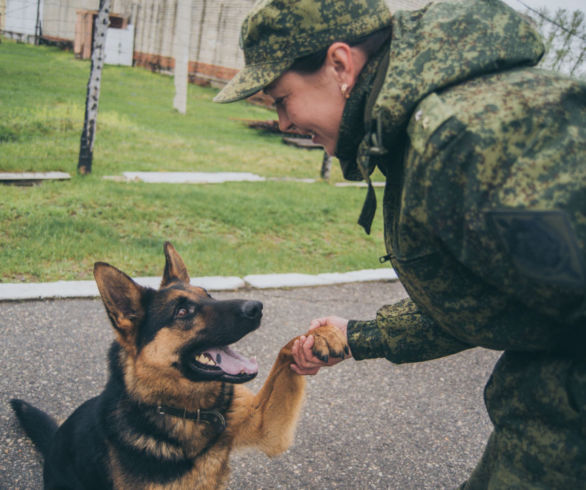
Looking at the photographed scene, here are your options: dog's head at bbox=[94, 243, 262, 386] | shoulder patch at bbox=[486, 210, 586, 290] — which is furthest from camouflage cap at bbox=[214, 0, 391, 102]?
dog's head at bbox=[94, 243, 262, 386]

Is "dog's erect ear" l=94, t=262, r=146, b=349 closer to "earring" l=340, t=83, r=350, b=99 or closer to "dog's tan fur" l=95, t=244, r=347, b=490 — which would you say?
"dog's tan fur" l=95, t=244, r=347, b=490

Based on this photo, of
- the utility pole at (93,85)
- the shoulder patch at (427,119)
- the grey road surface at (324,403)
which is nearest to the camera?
the shoulder patch at (427,119)

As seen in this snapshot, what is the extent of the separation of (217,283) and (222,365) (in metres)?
2.05

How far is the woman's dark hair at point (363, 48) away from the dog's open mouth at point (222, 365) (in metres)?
1.53

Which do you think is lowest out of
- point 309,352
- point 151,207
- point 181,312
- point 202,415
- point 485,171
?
point 151,207

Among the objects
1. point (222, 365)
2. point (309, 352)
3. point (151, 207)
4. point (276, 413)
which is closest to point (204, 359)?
point (222, 365)

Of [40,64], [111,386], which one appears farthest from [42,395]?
[40,64]

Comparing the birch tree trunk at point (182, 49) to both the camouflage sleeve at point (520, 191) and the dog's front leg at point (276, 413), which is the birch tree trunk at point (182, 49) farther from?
the camouflage sleeve at point (520, 191)

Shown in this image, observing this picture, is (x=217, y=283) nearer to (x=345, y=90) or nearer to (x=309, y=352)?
(x=309, y=352)

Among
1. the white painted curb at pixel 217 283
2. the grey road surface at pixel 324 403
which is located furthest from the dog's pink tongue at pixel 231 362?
the white painted curb at pixel 217 283

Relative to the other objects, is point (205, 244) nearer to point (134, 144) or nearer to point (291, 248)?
point (291, 248)

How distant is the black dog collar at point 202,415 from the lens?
8.09 feet

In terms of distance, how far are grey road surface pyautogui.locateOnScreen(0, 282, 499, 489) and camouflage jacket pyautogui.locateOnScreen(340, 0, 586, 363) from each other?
1.71m

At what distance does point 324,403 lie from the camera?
3383mm
